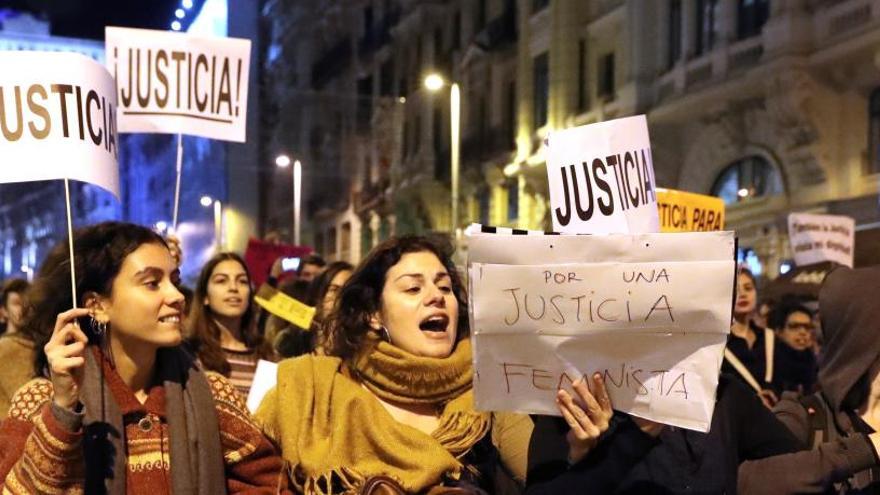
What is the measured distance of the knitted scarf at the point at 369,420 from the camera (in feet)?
9.70

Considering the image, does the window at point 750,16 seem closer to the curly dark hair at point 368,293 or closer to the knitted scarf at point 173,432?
the curly dark hair at point 368,293

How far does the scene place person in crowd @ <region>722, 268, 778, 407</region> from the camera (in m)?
5.76

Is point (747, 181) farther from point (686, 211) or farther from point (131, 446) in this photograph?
point (131, 446)

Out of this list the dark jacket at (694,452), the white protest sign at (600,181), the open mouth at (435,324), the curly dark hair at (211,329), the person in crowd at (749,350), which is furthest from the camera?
the person in crowd at (749,350)

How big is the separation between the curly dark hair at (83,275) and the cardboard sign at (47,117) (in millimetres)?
276

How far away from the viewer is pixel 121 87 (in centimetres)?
524

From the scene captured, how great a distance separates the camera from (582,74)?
877 inches

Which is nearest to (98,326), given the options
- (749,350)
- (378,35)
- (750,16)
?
(749,350)

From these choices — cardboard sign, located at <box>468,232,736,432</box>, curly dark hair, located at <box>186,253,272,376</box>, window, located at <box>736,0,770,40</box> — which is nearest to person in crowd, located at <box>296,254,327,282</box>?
curly dark hair, located at <box>186,253,272,376</box>

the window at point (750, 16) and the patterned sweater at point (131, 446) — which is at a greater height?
the window at point (750, 16)

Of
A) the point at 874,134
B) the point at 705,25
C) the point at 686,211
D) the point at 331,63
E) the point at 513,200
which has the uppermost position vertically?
the point at 331,63

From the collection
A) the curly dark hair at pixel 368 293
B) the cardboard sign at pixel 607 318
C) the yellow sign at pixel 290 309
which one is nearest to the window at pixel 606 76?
the yellow sign at pixel 290 309

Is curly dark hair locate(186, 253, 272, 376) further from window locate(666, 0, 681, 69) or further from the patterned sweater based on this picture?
window locate(666, 0, 681, 69)

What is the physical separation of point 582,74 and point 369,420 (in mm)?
19903
